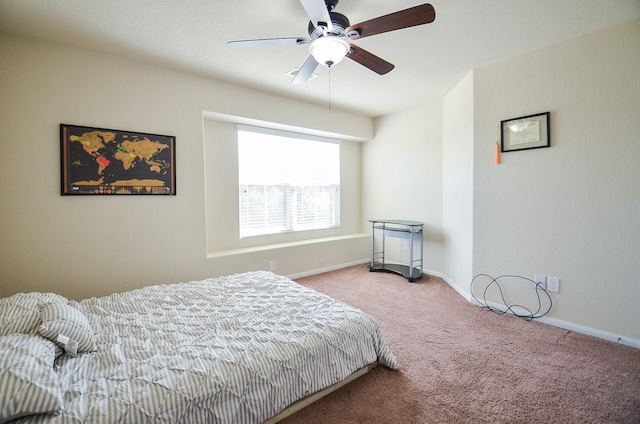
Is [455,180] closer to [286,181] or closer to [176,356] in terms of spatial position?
[286,181]

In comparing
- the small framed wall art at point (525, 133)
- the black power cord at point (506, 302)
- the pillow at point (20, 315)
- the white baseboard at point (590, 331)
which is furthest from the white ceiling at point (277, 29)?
the white baseboard at point (590, 331)

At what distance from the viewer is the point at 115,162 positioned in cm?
269

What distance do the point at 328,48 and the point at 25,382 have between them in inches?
88.8

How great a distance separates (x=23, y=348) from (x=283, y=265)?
285 centimetres

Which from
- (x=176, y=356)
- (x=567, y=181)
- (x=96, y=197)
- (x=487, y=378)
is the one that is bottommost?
(x=487, y=378)

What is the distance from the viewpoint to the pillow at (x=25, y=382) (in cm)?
97

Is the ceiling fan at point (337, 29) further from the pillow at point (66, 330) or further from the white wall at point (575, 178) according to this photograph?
the pillow at point (66, 330)

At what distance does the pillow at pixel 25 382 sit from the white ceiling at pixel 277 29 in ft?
7.23

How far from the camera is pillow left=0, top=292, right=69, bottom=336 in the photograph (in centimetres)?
138

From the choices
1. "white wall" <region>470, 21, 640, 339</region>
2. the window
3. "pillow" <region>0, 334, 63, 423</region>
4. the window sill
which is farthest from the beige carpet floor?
the window

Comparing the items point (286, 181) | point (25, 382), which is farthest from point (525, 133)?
point (25, 382)

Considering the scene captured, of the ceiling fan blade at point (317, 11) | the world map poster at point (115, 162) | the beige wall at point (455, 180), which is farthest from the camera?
the world map poster at point (115, 162)

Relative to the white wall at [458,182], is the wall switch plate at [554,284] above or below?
below

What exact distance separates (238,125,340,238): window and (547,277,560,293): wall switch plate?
3052 mm
